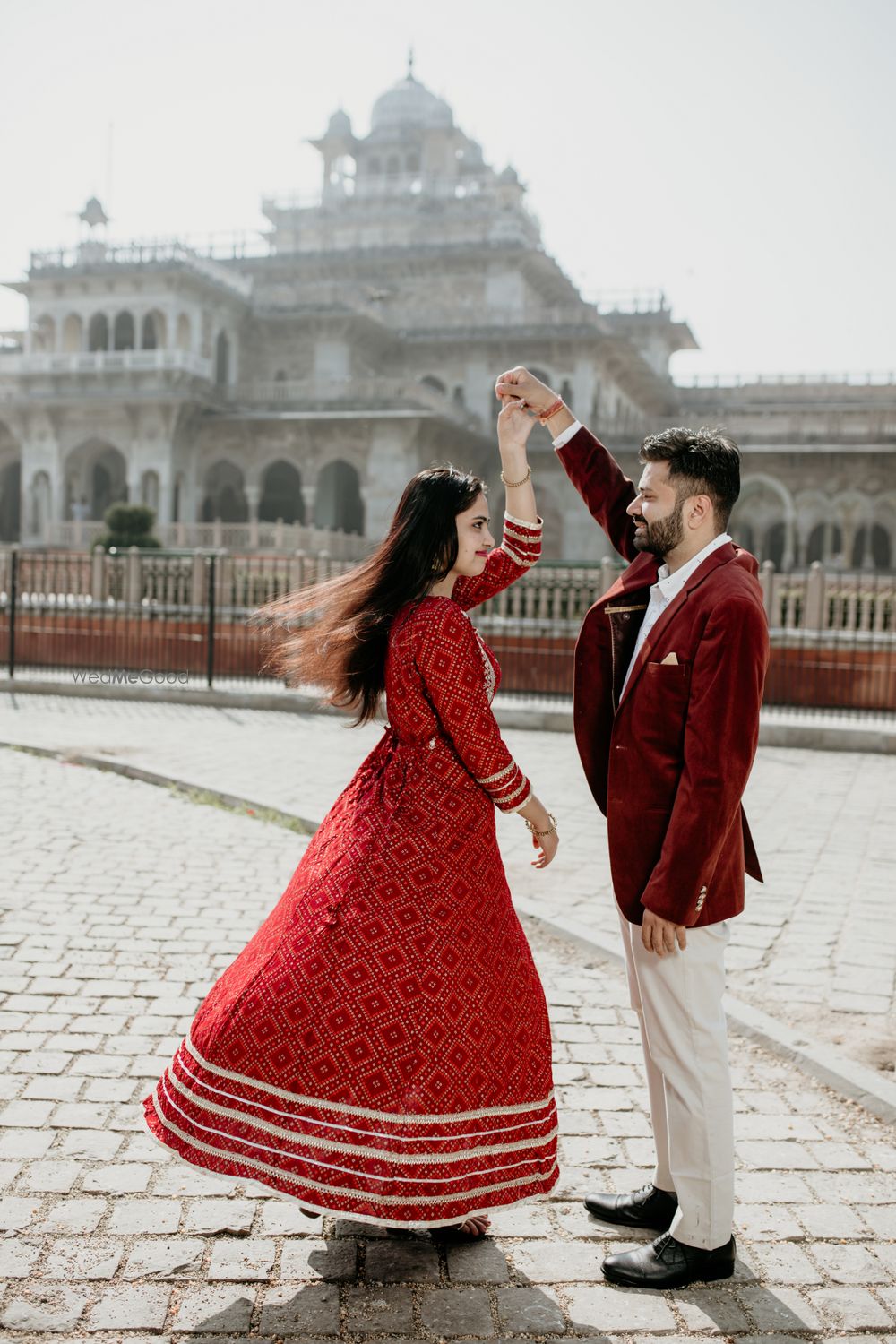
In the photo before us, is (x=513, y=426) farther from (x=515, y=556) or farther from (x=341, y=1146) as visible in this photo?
(x=341, y=1146)

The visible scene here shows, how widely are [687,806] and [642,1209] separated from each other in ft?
3.43

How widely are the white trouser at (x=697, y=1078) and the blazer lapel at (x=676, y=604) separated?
0.55 metres

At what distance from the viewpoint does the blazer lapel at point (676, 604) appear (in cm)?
243

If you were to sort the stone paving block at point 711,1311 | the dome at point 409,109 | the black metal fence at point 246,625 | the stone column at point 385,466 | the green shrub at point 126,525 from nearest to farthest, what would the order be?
1. the stone paving block at point 711,1311
2. the black metal fence at point 246,625
3. the green shrub at point 126,525
4. the stone column at point 385,466
5. the dome at point 409,109

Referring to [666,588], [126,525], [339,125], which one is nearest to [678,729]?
[666,588]

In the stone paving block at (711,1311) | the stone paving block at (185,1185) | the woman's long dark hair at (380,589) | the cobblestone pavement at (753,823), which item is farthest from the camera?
the cobblestone pavement at (753,823)

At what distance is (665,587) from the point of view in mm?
2535

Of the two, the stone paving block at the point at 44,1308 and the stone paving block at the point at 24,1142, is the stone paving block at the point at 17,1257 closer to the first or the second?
the stone paving block at the point at 44,1308

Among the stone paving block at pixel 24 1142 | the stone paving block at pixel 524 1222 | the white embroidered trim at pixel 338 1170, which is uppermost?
the white embroidered trim at pixel 338 1170

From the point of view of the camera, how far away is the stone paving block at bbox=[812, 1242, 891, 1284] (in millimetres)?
2500

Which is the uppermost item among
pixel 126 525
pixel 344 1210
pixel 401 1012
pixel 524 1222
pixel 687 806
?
pixel 126 525

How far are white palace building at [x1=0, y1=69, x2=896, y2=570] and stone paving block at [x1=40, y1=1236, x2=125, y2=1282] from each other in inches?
1060

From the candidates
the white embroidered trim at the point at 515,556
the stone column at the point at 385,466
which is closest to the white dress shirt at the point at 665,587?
the white embroidered trim at the point at 515,556

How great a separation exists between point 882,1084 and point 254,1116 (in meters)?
2.05
